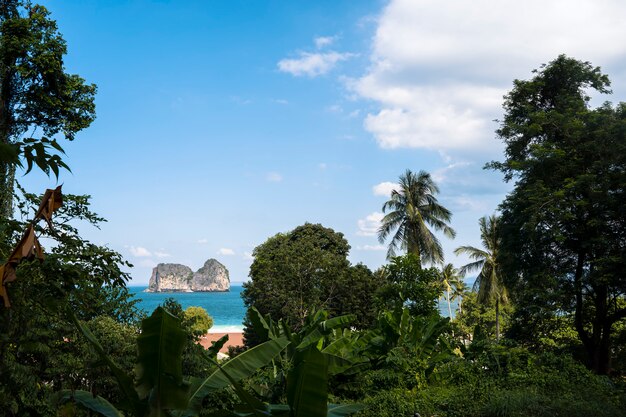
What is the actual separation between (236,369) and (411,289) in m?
11.1

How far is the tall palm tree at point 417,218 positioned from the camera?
25.6 metres

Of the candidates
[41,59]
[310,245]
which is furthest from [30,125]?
[310,245]

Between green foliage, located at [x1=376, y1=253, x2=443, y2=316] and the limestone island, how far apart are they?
488 feet

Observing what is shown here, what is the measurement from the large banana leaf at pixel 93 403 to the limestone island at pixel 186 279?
15816 centimetres

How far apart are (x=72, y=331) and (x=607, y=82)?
1846cm

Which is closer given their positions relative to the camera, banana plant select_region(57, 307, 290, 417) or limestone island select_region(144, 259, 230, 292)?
banana plant select_region(57, 307, 290, 417)

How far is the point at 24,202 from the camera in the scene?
14.7ft

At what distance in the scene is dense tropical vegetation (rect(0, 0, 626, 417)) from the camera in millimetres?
3412

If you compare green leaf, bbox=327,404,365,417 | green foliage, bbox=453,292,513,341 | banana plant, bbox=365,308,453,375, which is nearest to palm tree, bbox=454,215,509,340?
green foliage, bbox=453,292,513,341

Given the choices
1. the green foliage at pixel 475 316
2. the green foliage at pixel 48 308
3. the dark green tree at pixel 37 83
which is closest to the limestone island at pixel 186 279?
the green foliage at pixel 475 316

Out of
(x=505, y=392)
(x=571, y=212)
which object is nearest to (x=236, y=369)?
(x=505, y=392)

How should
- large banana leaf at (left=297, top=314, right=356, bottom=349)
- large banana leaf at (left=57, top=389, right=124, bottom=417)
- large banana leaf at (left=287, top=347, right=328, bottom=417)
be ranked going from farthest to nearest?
1. large banana leaf at (left=297, top=314, right=356, bottom=349)
2. large banana leaf at (left=57, top=389, right=124, bottom=417)
3. large banana leaf at (left=287, top=347, right=328, bottom=417)

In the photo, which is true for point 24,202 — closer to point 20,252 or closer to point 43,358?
point 43,358

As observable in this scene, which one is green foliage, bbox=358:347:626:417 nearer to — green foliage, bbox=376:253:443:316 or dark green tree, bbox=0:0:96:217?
green foliage, bbox=376:253:443:316
